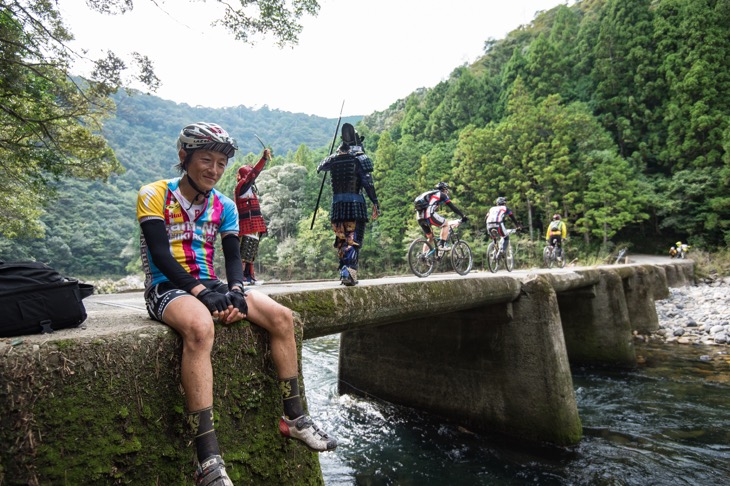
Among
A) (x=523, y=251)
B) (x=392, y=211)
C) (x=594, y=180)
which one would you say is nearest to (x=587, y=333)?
(x=523, y=251)

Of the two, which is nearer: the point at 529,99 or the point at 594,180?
the point at 594,180

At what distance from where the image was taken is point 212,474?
1830mm

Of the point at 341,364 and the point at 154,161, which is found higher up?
the point at 154,161

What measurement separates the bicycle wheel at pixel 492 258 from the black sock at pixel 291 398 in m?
8.71

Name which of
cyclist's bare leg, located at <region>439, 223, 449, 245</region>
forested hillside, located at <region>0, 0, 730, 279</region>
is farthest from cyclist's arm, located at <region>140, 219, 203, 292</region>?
forested hillside, located at <region>0, 0, 730, 279</region>

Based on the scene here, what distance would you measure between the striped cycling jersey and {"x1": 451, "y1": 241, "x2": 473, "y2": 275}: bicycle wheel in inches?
264

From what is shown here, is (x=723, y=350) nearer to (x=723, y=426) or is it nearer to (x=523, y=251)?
(x=723, y=426)

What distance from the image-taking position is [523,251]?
29234 millimetres

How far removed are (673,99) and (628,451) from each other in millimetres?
34296

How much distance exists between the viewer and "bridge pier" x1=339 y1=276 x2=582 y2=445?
5.57 m

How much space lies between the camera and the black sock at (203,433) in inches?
74.5

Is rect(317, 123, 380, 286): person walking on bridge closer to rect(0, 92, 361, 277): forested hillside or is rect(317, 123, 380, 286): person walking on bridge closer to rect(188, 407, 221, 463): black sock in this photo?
rect(188, 407, 221, 463): black sock

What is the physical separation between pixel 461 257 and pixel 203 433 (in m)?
7.59

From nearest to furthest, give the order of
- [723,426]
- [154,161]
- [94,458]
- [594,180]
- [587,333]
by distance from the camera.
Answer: [94,458]
[723,426]
[587,333]
[594,180]
[154,161]
